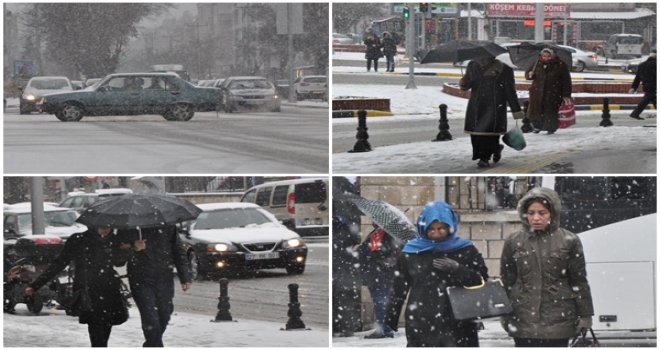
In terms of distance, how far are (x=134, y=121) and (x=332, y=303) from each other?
110 inches

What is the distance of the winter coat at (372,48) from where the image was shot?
1218 cm

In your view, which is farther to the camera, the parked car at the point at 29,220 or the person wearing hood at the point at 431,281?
the parked car at the point at 29,220

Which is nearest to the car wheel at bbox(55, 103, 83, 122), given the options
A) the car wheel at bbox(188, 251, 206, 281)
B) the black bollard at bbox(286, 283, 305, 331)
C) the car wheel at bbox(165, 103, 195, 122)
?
the car wheel at bbox(165, 103, 195, 122)

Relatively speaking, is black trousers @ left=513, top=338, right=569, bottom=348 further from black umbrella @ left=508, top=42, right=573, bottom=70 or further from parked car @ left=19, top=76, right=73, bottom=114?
parked car @ left=19, top=76, right=73, bottom=114

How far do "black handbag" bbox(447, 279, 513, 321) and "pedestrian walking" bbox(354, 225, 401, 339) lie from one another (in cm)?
235

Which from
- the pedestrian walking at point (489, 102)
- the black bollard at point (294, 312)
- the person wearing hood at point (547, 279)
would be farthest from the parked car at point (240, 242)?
the person wearing hood at point (547, 279)

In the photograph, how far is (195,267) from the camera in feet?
34.9

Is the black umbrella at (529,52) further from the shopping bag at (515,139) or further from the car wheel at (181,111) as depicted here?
the car wheel at (181,111)

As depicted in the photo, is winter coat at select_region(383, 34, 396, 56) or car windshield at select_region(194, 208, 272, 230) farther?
winter coat at select_region(383, 34, 396, 56)

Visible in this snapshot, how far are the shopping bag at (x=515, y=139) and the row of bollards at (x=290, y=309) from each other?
106 inches

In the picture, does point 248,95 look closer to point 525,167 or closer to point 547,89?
point 525,167

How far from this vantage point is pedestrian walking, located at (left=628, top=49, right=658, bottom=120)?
40.5 ft

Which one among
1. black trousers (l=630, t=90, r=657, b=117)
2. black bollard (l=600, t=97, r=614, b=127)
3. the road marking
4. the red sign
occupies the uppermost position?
the red sign

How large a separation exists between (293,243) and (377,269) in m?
0.94
